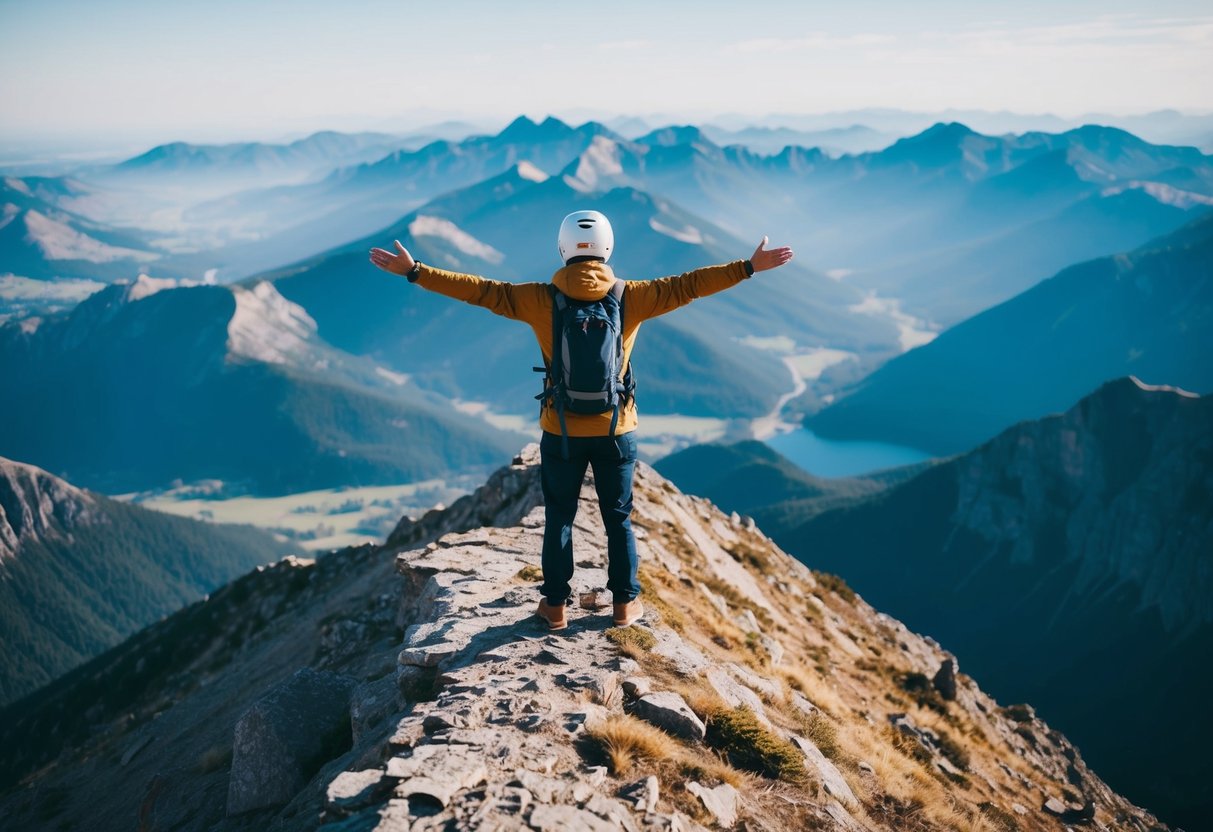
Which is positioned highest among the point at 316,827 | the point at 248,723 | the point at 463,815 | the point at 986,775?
the point at 463,815

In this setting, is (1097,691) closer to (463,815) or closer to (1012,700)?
(1012,700)

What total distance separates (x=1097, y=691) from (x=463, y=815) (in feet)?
590

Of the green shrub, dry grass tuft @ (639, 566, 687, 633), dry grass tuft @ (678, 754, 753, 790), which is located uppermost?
dry grass tuft @ (678, 754, 753, 790)

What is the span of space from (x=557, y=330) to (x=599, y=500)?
337cm

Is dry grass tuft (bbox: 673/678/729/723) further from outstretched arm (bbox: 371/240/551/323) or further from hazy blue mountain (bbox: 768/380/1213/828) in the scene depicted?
hazy blue mountain (bbox: 768/380/1213/828)

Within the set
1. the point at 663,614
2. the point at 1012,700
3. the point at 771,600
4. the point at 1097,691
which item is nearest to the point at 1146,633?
the point at 1097,691

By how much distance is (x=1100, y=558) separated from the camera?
188 meters

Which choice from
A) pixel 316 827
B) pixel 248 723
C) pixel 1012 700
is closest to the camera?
pixel 316 827

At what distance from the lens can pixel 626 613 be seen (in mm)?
15047

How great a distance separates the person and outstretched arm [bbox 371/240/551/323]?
0.06ft

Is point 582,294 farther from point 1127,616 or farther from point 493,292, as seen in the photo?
point 1127,616

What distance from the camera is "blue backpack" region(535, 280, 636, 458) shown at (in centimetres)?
1299

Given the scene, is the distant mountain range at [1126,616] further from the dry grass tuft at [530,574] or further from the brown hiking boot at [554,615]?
the brown hiking boot at [554,615]

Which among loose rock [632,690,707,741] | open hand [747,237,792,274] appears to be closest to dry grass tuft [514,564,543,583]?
loose rock [632,690,707,741]
